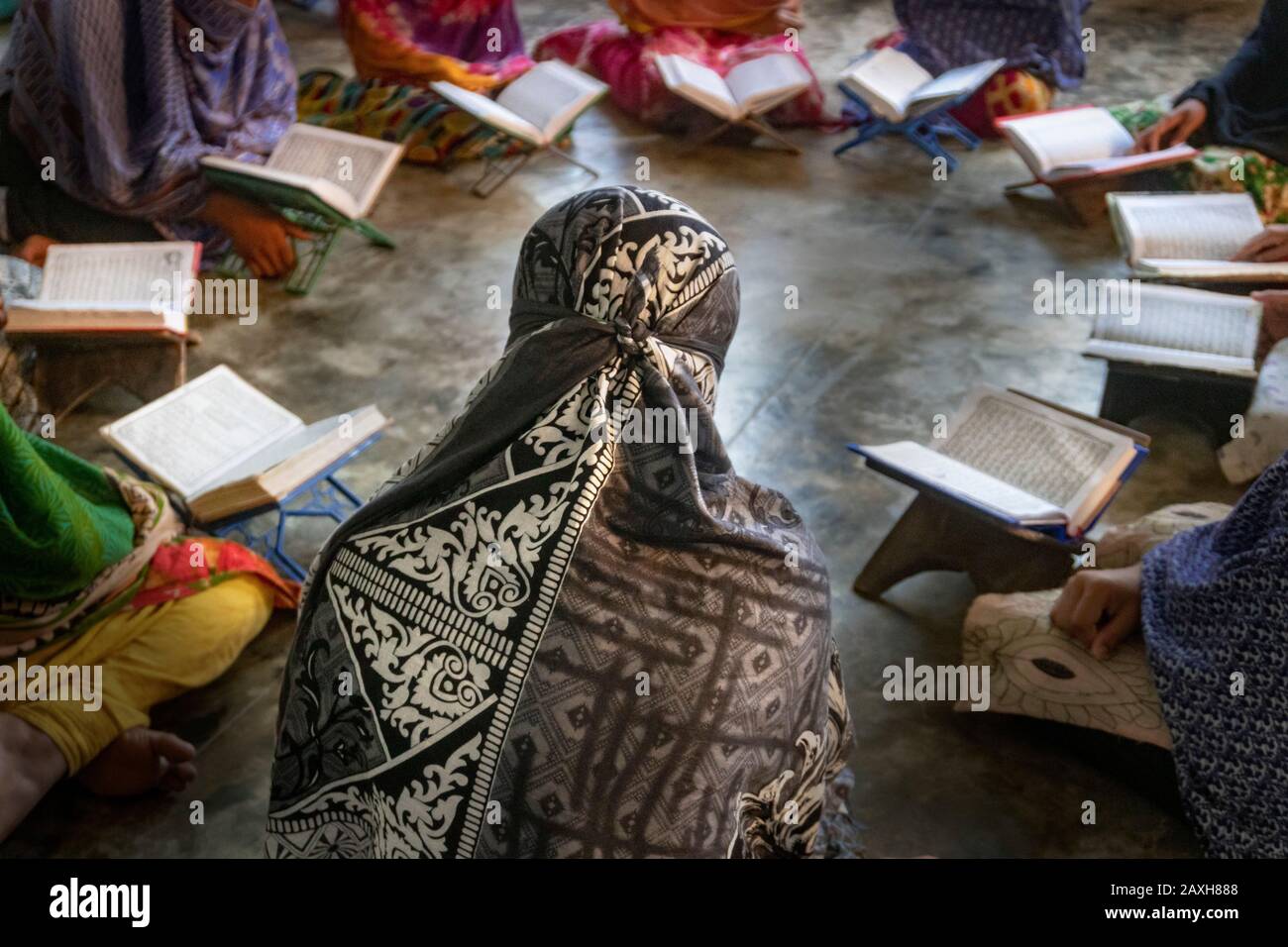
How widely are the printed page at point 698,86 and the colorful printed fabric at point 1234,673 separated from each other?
139 inches

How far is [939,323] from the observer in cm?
446

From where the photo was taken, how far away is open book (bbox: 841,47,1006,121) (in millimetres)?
5359

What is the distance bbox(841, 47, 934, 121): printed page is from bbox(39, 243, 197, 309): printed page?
2.97 metres

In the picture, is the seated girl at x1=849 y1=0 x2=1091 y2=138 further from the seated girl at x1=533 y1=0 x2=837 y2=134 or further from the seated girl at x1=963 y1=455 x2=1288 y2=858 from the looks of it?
the seated girl at x1=963 y1=455 x2=1288 y2=858

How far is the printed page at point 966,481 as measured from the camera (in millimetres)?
2801

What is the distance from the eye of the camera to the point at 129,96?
14.5 ft

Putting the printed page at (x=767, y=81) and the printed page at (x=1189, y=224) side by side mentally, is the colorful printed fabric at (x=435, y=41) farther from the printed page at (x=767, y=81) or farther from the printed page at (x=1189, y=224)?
the printed page at (x=1189, y=224)

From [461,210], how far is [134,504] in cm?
274

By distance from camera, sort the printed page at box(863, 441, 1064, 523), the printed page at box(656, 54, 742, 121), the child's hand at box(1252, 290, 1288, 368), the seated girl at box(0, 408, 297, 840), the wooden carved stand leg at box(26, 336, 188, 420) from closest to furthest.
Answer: the seated girl at box(0, 408, 297, 840) → the printed page at box(863, 441, 1064, 523) → the child's hand at box(1252, 290, 1288, 368) → the wooden carved stand leg at box(26, 336, 188, 420) → the printed page at box(656, 54, 742, 121)

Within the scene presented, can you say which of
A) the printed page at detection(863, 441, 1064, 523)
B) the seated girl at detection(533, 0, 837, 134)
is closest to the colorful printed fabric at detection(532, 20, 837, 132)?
the seated girl at detection(533, 0, 837, 134)

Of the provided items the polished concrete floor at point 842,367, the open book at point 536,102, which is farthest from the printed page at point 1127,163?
the open book at point 536,102

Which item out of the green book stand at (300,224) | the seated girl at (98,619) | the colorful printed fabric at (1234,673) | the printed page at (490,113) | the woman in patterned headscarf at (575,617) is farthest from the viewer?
the printed page at (490,113)
